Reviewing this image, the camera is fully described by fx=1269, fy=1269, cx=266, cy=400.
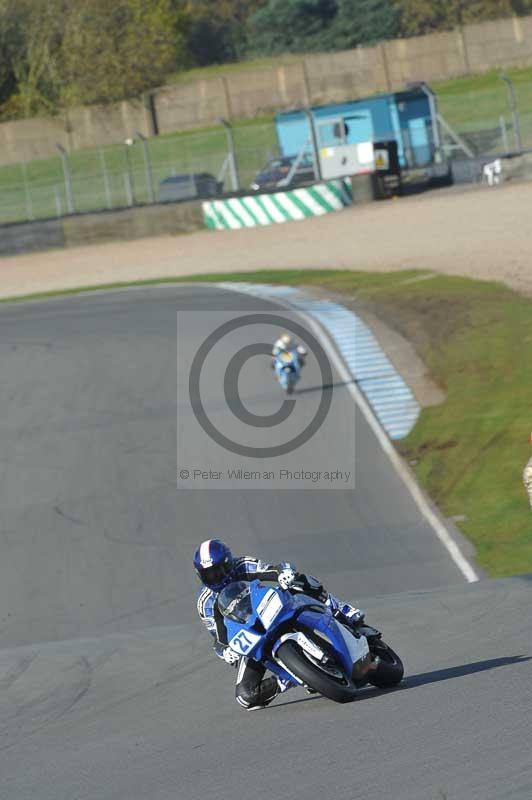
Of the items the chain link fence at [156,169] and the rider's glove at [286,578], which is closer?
the rider's glove at [286,578]

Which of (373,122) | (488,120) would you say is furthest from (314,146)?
(488,120)

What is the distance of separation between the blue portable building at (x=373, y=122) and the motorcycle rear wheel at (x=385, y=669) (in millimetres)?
40716

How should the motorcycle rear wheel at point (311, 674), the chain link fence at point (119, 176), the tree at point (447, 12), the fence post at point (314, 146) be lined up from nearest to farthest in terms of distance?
the motorcycle rear wheel at point (311, 674), the fence post at point (314, 146), the chain link fence at point (119, 176), the tree at point (447, 12)

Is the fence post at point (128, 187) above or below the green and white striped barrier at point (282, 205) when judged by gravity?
above

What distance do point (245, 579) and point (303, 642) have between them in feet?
2.04

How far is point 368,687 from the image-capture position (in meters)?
7.62

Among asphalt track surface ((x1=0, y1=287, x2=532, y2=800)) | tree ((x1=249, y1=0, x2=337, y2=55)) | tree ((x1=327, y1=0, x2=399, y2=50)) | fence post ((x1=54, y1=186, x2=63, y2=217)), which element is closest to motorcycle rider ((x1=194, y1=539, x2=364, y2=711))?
asphalt track surface ((x1=0, y1=287, x2=532, y2=800))

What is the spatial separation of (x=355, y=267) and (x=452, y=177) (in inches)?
507

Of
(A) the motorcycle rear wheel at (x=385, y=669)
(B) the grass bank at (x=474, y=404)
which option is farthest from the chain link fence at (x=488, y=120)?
(A) the motorcycle rear wheel at (x=385, y=669)

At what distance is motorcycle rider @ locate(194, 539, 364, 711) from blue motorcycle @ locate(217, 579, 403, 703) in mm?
54

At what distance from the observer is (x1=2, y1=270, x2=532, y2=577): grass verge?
14031 mm

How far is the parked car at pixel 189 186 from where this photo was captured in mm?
43688

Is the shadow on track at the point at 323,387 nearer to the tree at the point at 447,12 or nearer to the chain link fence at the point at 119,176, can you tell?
the chain link fence at the point at 119,176

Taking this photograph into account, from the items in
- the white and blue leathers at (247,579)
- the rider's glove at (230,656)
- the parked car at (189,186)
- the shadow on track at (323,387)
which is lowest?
the rider's glove at (230,656)
